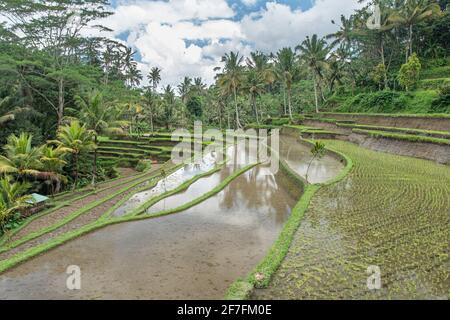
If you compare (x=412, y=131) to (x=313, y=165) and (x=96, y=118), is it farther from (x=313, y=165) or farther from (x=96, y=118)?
(x=96, y=118)

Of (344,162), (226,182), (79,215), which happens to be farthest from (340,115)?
(79,215)

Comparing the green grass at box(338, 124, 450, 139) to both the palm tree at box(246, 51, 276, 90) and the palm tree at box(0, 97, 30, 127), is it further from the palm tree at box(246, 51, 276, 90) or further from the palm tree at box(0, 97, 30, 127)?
the palm tree at box(0, 97, 30, 127)

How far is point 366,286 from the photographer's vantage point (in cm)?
507

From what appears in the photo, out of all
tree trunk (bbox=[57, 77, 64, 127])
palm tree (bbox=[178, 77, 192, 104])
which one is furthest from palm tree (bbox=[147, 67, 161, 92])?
tree trunk (bbox=[57, 77, 64, 127])

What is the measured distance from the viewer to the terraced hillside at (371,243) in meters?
5.07

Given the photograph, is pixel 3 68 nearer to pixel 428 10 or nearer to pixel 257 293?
pixel 257 293

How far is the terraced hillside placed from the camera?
5.07m

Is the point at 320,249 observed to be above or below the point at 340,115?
below

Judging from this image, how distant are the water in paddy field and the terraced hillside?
118cm

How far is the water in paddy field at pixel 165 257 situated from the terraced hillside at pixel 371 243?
1.18 m

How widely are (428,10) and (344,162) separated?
1978 cm

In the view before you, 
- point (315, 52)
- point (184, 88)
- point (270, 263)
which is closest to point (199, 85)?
point (184, 88)

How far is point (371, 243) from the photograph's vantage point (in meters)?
6.67

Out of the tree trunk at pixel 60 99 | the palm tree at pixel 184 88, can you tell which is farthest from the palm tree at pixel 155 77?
the tree trunk at pixel 60 99
